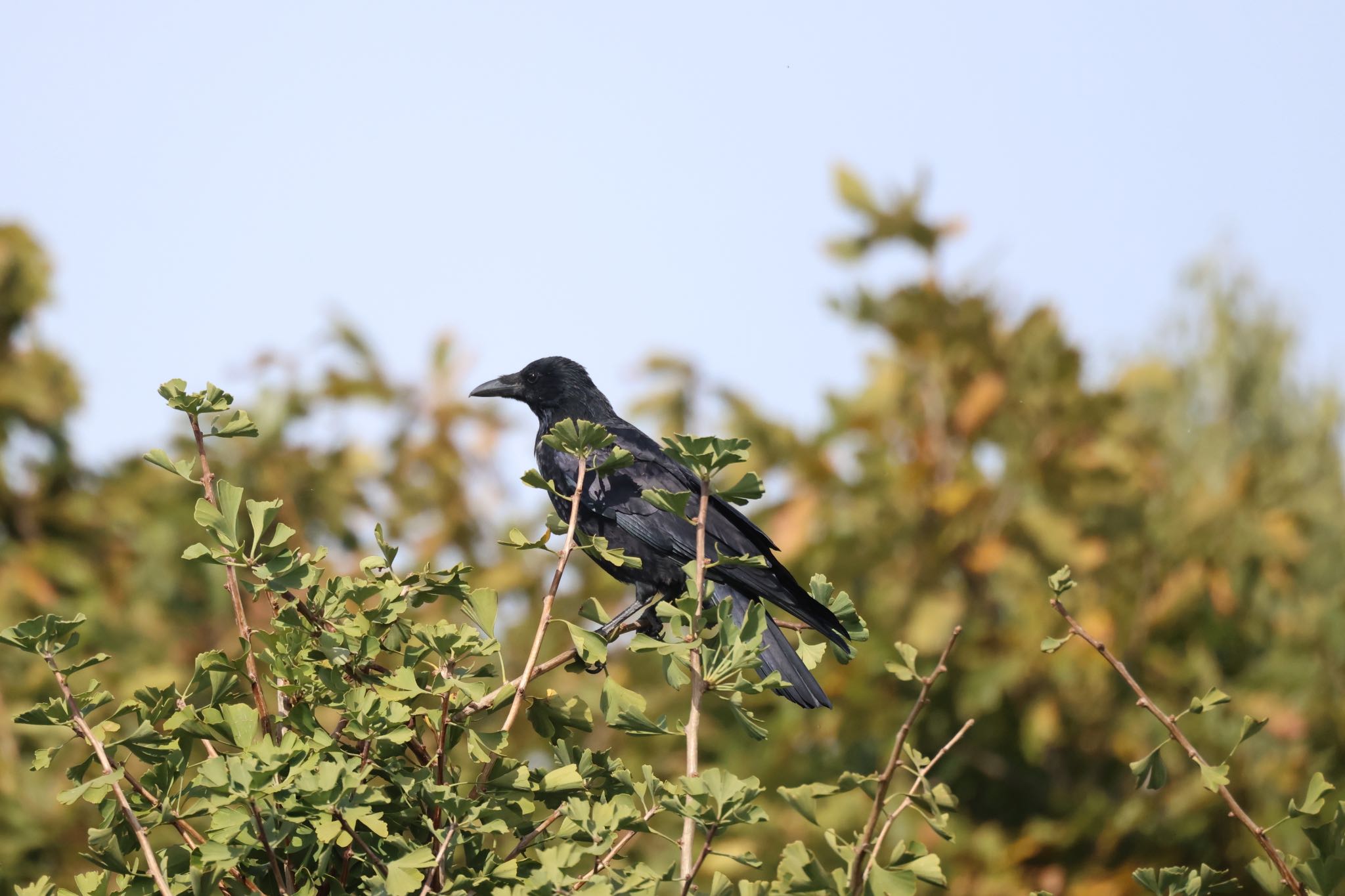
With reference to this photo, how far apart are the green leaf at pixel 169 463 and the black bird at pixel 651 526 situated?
2.94 feet

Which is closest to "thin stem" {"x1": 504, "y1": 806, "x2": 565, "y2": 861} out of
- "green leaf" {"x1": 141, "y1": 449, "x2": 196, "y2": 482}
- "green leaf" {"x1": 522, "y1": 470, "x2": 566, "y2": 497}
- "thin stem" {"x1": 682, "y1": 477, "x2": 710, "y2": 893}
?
"thin stem" {"x1": 682, "y1": 477, "x2": 710, "y2": 893}

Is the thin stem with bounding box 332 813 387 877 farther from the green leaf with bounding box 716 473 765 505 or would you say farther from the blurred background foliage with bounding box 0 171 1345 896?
the blurred background foliage with bounding box 0 171 1345 896

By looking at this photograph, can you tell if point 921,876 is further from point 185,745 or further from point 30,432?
point 30,432

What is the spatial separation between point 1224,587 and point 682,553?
364 cm

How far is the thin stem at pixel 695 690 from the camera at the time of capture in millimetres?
2051

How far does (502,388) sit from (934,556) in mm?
2276

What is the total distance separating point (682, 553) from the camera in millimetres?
4273

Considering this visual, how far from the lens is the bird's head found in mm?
5355

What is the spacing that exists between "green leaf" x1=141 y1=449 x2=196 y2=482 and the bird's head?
2.82 m

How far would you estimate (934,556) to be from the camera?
6.54 m

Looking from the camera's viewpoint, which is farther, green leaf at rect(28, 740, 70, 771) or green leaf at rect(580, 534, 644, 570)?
green leaf at rect(580, 534, 644, 570)

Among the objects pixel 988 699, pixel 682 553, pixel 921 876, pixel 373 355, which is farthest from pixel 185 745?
pixel 373 355

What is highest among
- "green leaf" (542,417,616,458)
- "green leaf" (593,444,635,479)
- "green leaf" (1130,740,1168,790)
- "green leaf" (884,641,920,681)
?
"green leaf" (542,417,616,458)

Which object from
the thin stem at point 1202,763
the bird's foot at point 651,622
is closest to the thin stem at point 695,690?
the thin stem at point 1202,763
